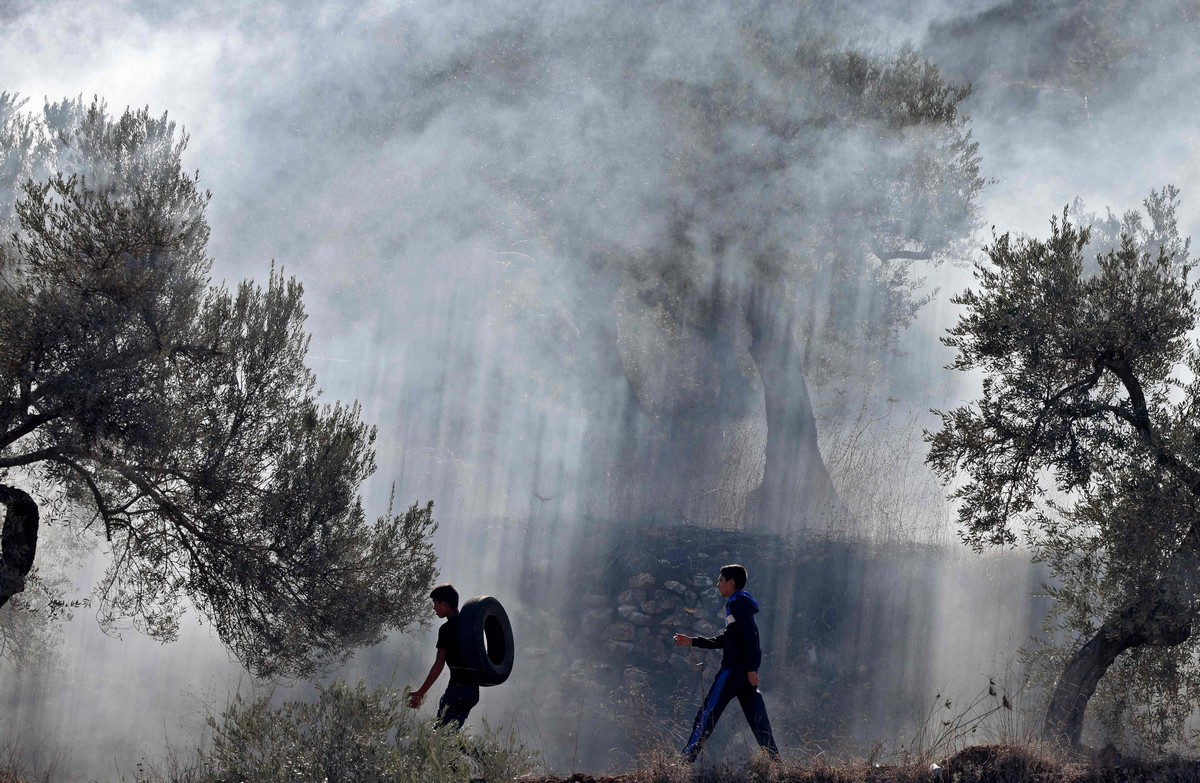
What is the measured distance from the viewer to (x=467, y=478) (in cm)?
2752

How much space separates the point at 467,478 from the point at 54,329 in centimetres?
2001

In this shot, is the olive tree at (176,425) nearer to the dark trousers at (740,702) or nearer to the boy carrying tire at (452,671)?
the boy carrying tire at (452,671)

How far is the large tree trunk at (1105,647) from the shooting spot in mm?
7066

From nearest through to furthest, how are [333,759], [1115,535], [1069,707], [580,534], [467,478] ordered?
[333,759] → [1115,535] → [1069,707] → [580,534] → [467,478]

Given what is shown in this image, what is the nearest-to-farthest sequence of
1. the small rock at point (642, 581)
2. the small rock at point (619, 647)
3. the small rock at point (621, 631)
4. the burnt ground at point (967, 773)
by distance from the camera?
the burnt ground at point (967, 773) → the small rock at point (619, 647) → the small rock at point (621, 631) → the small rock at point (642, 581)

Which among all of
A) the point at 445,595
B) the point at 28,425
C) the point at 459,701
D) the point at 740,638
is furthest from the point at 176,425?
the point at 740,638

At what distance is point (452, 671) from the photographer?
688 centimetres

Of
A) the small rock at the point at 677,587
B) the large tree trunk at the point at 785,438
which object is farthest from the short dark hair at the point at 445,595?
the large tree trunk at the point at 785,438

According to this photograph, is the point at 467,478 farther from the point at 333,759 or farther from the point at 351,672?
the point at 333,759

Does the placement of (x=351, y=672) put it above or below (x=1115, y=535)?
below

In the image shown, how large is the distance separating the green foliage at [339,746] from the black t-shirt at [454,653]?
57.3 inches

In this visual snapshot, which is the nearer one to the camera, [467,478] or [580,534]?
[580,534]

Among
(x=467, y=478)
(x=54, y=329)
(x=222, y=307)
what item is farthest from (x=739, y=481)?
(x=54, y=329)

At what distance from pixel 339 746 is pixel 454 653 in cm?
206
